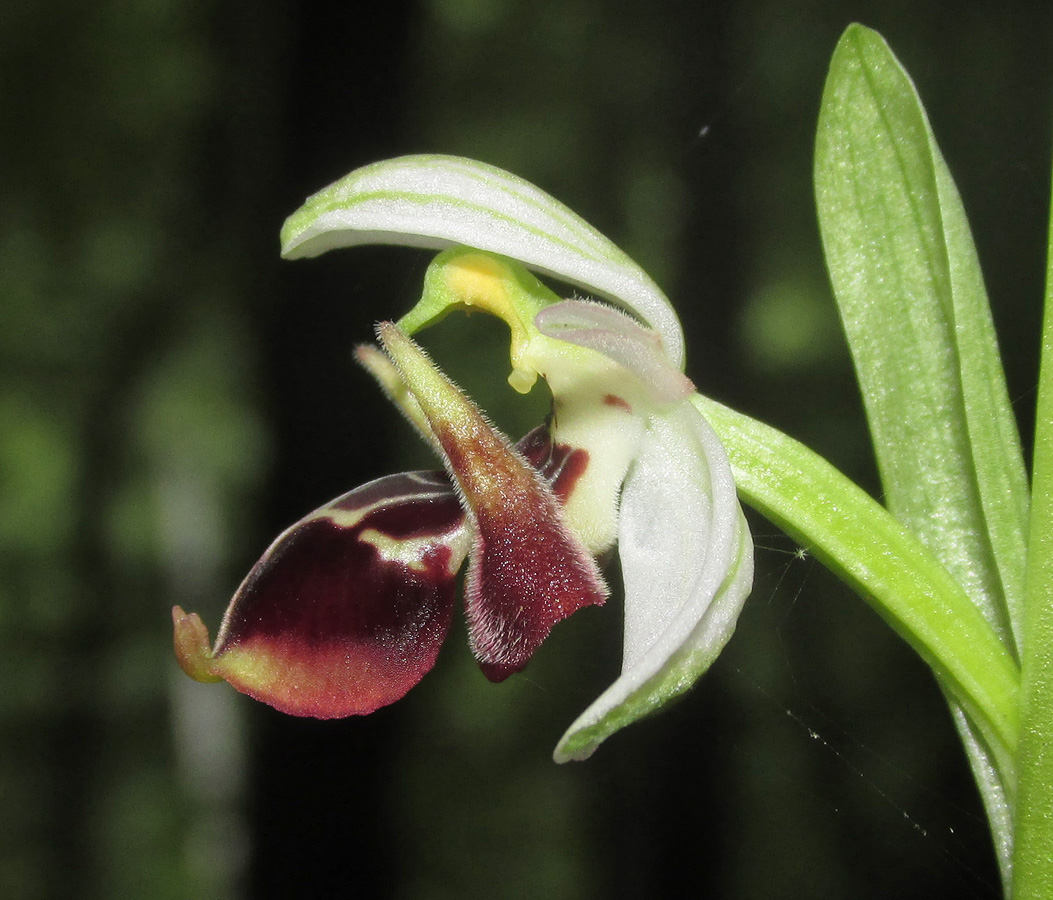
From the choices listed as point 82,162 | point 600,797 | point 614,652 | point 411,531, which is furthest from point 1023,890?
point 82,162

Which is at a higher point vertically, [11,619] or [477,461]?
[477,461]

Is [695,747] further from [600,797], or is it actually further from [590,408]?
[590,408]

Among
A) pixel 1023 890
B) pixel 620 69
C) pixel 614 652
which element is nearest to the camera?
pixel 1023 890

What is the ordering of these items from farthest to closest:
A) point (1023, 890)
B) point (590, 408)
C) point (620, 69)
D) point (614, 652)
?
point (620, 69), point (614, 652), point (590, 408), point (1023, 890)

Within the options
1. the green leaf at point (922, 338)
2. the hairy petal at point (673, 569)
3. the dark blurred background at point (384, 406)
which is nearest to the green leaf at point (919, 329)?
the green leaf at point (922, 338)

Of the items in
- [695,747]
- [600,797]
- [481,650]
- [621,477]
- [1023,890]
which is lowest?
[600,797]

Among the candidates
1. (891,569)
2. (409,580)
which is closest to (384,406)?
(409,580)

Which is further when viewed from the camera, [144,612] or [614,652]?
[144,612]
